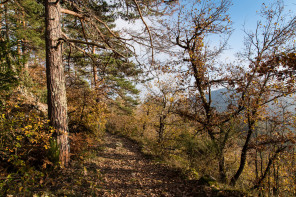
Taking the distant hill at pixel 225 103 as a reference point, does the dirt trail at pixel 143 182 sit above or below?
below

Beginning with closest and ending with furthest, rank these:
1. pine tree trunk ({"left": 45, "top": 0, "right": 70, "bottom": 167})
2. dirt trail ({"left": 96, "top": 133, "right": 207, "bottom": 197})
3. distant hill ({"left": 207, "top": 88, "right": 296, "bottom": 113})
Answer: dirt trail ({"left": 96, "top": 133, "right": 207, "bottom": 197}) → pine tree trunk ({"left": 45, "top": 0, "right": 70, "bottom": 167}) → distant hill ({"left": 207, "top": 88, "right": 296, "bottom": 113})

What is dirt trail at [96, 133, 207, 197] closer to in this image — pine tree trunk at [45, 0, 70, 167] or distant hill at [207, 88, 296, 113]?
pine tree trunk at [45, 0, 70, 167]

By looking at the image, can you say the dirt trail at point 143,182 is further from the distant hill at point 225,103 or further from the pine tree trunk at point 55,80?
the distant hill at point 225,103

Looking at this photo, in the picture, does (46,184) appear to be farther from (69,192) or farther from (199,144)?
(199,144)

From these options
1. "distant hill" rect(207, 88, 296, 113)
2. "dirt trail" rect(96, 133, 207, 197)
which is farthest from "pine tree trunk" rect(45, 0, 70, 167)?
"distant hill" rect(207, 88, 296, 113)

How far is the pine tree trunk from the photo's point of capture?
4.16 metres

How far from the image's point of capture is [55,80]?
13.9 ft

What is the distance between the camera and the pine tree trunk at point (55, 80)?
4164 mm

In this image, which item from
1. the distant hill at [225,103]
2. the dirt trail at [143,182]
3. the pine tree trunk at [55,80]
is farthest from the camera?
the distant hill at [225,103]

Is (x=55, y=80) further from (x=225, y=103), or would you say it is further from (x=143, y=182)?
(x=225, y=103)

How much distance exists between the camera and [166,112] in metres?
8.95

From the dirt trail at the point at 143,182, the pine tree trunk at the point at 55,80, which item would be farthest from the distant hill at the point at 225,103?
Answer: the pine tree trunk at the point at 55,80

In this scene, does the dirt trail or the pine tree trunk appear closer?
the dirt trail

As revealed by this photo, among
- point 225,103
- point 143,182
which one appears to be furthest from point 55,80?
point 225,103
